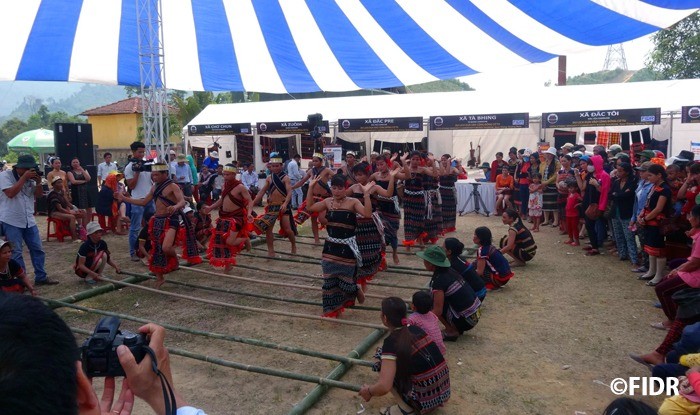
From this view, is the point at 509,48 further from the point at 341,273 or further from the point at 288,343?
the point at 288,343

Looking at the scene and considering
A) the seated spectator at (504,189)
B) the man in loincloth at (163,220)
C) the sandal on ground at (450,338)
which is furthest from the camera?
the seated spectator at (504,189)

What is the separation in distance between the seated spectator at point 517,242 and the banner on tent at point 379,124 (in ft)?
27.3

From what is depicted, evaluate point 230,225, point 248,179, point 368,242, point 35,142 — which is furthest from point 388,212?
point 35,142

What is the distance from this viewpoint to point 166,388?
1.53 m

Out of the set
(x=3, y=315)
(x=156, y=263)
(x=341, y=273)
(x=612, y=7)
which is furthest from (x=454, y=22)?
(x=3, y=315)

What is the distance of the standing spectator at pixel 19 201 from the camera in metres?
6.38

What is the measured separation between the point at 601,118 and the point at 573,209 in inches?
234

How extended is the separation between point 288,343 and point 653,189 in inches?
194

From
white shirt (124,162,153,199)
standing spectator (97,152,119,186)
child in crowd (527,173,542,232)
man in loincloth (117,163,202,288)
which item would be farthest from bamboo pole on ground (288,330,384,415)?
standing spectator (97,152,119,186)

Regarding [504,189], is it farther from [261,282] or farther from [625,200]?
[261,282]

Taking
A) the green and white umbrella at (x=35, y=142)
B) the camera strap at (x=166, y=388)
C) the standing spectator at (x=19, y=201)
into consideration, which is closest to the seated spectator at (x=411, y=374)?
the camera strap at (x=166, y=388)

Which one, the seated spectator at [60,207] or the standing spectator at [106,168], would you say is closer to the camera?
the seated spectator at [60,207]

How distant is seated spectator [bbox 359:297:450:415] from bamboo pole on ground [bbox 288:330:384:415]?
0.41 metres

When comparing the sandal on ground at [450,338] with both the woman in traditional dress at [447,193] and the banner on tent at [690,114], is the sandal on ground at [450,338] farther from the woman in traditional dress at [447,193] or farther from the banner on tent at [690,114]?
the banner on tent at [690,114]
